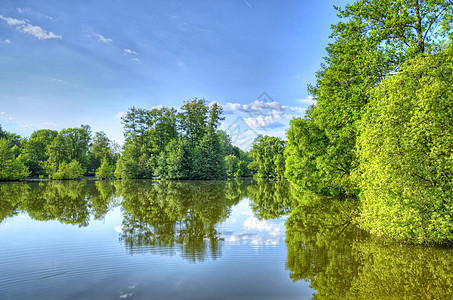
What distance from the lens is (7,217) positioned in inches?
510

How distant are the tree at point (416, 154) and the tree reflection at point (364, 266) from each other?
0.68 metres

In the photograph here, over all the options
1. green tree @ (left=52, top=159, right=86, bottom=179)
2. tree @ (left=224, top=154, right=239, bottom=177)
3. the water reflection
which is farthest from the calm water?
tree @ (left=224, top=154, right=239, bottom=177)

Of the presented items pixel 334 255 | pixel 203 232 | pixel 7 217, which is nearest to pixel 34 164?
pixel 7 217

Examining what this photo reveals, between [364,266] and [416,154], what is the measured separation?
149 inches

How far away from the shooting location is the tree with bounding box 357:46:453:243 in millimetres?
7141

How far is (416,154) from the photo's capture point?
757 cm

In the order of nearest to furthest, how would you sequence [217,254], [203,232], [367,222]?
[217,254] → [367,222] → [203,232]

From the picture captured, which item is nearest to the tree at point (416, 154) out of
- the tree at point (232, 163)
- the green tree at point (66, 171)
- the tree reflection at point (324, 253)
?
the tree reflection at point (324, 253)

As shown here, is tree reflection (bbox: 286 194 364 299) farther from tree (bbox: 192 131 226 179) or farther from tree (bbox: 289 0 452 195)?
tree (bbox: 192 131 226 179)

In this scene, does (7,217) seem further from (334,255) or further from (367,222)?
(367,222)

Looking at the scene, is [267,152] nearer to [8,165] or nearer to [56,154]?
[56,154]

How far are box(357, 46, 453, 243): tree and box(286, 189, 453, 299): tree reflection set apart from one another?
68 cm

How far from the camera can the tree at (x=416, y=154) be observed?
7141 mm

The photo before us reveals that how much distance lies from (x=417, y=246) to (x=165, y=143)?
58.7 m
